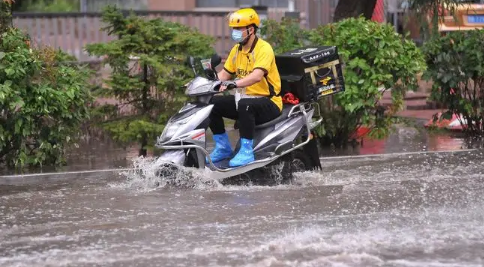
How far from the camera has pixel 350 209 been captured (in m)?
8.16

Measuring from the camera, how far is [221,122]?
9.44 m

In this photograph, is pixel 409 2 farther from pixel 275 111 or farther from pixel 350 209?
pixel 350 209

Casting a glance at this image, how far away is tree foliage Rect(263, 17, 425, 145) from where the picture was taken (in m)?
11.2

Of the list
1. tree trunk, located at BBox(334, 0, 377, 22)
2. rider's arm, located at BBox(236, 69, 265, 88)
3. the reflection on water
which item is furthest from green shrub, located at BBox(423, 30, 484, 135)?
rider's arm, located at BBox(236, 69, 265, 88)

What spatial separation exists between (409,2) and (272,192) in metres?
4.65

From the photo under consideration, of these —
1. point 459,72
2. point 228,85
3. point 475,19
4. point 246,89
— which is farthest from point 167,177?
point 475,19

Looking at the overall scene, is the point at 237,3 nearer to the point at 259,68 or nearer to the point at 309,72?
the point at 309,72

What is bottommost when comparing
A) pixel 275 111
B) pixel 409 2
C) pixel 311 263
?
pixel 311 263

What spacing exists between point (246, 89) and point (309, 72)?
68 cm

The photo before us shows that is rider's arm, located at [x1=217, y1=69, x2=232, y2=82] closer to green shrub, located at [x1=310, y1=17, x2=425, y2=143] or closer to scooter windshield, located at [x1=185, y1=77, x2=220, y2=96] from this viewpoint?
scooter windshield, located at [x1=185, y1=77, x2=220, y2=96]

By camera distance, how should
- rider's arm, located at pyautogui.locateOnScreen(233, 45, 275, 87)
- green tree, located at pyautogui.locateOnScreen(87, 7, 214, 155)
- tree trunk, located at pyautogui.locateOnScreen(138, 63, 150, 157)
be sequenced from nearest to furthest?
rider's arm, located at pyautogui.locateOnScreen(233, 45, 275, 87)
green tree, located at pyautogui.locateOnScreen(87, 7, 214, 155)
tree trunk, located at pyautogui.locateOnScreen(138, 63, 150, 157)

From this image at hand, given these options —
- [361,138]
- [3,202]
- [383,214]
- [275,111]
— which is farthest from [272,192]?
[361,138]

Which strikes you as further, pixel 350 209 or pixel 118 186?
pixel 118 186

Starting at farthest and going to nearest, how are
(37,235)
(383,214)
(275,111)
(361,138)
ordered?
(361,138)
(275,111)
(383,214)
(37,235)
